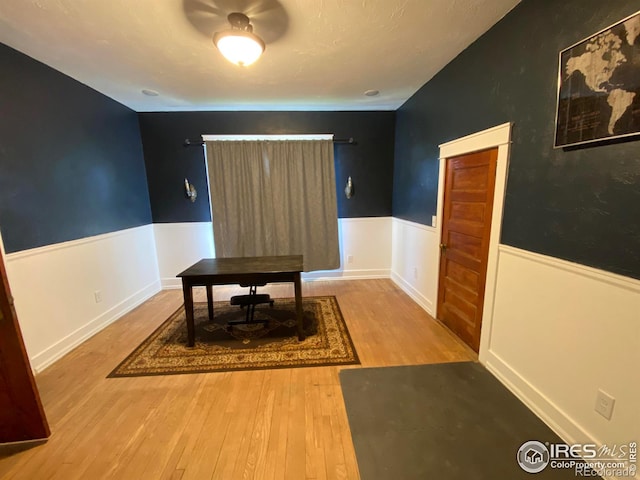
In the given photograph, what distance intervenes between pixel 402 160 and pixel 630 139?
275cm

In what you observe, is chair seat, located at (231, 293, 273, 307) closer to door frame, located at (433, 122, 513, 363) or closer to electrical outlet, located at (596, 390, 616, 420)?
door frame, located at (433, 122, 513, 363)

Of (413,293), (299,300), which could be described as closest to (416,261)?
(413,293)

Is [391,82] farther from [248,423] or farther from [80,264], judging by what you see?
[80,264]

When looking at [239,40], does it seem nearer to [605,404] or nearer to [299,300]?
[299,300]

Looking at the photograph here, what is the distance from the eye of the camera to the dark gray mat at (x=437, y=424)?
4.54ft

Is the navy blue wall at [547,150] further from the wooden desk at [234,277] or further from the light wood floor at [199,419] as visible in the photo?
the wooden desk at [234,277]

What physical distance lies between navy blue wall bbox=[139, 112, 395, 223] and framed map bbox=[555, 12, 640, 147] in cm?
277

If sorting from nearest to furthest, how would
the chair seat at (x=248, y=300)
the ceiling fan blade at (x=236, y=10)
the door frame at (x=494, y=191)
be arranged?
the ceiling fan blade at (x=236, y=10) < the door frame at (x=494, y=191) < the chair seat at (x=248, y=300)

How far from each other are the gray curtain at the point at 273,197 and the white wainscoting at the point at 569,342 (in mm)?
2584

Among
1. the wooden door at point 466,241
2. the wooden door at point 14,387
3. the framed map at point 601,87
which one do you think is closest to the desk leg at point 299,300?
the wooden door at point 466,241

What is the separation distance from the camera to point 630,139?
1179mm

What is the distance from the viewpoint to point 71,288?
258 cm

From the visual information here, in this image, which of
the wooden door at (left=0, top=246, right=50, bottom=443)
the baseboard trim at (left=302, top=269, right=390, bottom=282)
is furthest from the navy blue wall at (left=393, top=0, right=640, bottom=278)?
the wooden door at (left=0, top=246, right=50, bottom=443)

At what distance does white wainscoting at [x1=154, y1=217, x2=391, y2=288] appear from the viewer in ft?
13.5
